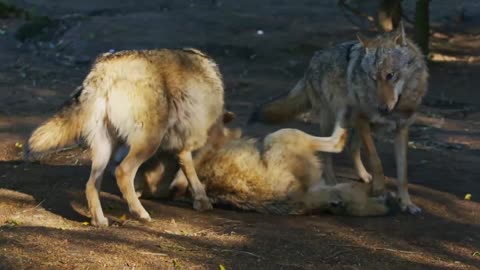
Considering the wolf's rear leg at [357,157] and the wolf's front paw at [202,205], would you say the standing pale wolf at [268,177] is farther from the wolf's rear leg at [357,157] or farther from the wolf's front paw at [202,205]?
the wolf's rear leg at [357,157]

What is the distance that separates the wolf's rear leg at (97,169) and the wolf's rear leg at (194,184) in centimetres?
67

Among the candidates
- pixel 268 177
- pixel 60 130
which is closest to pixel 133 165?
pixel 60 130

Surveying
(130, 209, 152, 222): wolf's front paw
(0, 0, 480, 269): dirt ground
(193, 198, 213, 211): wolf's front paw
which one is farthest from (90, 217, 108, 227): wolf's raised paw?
(193, 198, 213, 211): wolf's front paw

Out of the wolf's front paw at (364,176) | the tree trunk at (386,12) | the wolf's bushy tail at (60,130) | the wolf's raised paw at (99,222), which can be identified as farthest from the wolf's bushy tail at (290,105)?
the tree trunk at (386,12)

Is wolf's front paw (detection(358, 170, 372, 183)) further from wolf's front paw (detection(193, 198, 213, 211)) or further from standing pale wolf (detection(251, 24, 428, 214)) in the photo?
wolf's front paw (detection(193, 198, 213, 211))

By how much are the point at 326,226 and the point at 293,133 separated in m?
0.98

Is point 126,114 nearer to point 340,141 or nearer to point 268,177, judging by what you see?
point 268,177

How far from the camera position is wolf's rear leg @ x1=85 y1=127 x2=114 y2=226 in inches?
249

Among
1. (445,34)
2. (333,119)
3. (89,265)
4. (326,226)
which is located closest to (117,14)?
(445,34)

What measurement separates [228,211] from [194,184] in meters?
0.37

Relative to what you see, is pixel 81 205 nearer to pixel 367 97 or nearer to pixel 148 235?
pixel 148 235

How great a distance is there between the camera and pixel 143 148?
6504 millimetres

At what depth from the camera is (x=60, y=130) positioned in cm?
654

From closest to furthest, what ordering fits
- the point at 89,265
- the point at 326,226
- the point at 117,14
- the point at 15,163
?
the point at 89,265 → the point at 326,226 → the point at 15,163 → the point at 117,14
